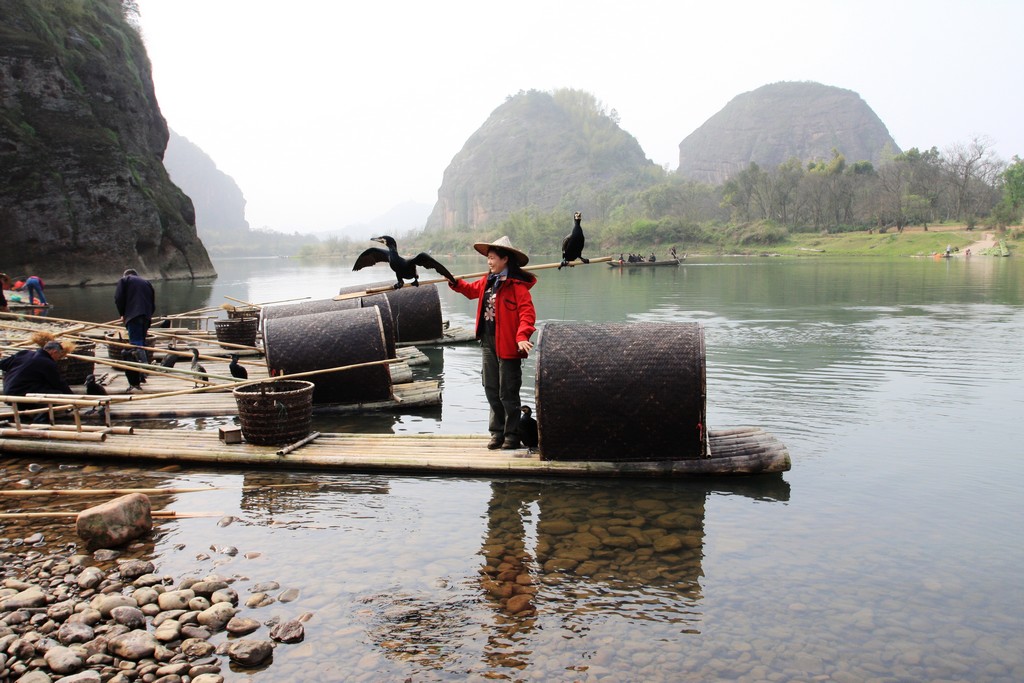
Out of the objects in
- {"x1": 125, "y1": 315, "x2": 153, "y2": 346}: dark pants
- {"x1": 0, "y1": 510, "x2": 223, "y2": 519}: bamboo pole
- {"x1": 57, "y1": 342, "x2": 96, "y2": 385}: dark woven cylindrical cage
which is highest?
{"x1": 125, "y1": 315, "x2": 153, "y2": 346}: dark pants

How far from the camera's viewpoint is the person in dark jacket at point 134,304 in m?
13.0

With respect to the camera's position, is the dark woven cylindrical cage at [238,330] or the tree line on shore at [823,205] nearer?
the dark woven cylindrical cage at [238,330]

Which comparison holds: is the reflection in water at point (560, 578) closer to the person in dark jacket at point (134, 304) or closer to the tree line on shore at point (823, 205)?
the person in dark jacket at point (134, 304)

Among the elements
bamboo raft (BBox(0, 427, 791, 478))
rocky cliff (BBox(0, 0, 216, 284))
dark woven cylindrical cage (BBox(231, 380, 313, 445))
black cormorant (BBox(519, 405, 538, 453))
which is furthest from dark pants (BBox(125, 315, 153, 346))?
rocky cliff (BBox(0, 0, 216, 284))

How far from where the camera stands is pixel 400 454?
8164mm

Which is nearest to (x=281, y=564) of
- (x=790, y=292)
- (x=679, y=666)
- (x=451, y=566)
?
(x=451, y=566)

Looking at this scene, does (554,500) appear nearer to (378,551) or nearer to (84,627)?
(378,551)

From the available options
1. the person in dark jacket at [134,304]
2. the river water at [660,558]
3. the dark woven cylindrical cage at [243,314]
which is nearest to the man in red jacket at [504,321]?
the river water at [660,558]

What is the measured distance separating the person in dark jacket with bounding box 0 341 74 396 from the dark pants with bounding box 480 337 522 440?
19.0 feet

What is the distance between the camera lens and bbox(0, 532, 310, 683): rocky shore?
14.2ft

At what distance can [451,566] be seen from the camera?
5914mm

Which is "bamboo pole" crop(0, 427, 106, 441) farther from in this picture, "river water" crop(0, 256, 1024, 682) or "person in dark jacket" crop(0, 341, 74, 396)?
"person in dark jacket" crop(0, 341, 74, 396)

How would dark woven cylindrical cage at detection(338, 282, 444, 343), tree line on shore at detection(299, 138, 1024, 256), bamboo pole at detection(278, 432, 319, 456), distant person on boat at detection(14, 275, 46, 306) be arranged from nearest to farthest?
bamboo pole at detection(278, 432, 319, 456) < dark woven cylindrical cage at detection(338, 282, 444, 343) < distant person on boat at detection(14, 275, 46, 306) < tree line on shore at detection(299, 138, 1024, 256)

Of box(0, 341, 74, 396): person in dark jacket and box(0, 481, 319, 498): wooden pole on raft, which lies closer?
box(0, 481, 319, 498): wooden pole on raft
